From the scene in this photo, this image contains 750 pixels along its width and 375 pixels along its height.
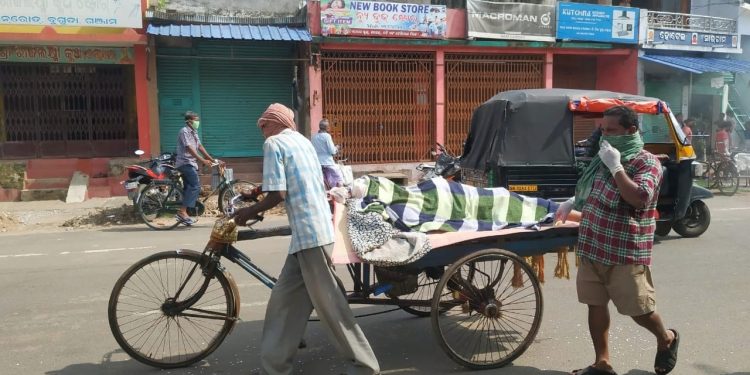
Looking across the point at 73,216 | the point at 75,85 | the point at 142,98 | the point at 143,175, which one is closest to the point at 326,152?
the point at 143,175

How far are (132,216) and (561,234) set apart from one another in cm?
806

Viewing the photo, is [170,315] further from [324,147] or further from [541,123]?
[324,147]

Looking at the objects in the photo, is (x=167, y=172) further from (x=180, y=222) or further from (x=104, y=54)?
(x=104, y=54)

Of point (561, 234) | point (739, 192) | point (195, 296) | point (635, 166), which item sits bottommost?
point (739, 192)

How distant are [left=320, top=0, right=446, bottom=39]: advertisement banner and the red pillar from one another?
3.82 metres

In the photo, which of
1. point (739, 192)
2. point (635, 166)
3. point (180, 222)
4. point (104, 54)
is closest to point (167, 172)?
point (180, 222)

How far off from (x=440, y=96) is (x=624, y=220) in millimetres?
11382

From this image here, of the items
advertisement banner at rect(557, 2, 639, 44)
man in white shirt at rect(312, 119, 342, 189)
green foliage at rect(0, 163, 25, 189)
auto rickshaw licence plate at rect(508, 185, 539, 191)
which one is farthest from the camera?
advertisement banner at rect(557, 2, 639, 44)

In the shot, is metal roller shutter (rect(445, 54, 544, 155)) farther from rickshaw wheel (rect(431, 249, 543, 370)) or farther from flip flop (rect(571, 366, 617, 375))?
flip flop (rect(571, 366, 617, 375))

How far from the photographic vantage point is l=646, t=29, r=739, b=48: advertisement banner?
1638 cm

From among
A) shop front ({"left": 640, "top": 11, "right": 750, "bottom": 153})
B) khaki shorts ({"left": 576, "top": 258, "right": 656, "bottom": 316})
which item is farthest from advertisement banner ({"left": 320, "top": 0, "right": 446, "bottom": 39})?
khaki shorts ({"left": 576, "top": 258, "right": 656, "bottom": 316})

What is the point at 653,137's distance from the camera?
8562 millimetres

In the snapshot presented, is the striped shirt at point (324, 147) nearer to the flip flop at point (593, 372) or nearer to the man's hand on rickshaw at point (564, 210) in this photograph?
the man's hand on rickshaw at point (564, 210)

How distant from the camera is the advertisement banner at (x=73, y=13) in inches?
444
